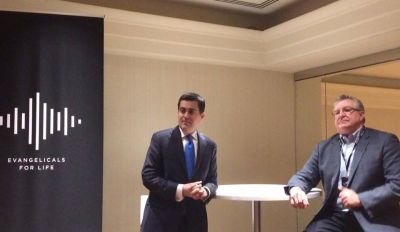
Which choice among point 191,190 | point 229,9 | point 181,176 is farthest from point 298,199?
point 229,9

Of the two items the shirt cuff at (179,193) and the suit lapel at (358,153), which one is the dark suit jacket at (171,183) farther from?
the suit lapel at (358,153)

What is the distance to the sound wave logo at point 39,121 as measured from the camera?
2838 millimetres

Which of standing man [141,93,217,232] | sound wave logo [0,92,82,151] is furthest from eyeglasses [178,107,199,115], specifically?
sound wave logo [0,92,82,151]

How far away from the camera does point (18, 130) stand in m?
2.85

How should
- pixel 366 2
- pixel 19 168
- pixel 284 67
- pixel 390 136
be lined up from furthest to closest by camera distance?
pixel 284 67
pixel 366 2
pixel 19 168
pixel 390 136

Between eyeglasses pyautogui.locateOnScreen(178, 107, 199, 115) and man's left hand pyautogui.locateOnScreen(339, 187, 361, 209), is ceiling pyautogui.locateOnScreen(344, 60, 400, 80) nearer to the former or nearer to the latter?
man's left hand pyautogui.locateOnScreen(339, 187, 361, 209)

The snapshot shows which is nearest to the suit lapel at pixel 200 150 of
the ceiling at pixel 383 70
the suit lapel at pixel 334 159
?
the suit lapel at pixel 334 159

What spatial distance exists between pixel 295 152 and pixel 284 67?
0.96m

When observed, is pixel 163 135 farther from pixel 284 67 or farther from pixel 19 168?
pixel 284 67

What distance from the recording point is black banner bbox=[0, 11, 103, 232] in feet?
9.28

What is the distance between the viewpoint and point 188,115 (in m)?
2.87

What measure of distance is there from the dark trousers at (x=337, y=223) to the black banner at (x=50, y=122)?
1432mm

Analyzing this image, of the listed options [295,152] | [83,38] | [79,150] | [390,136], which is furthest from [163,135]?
[295,152]

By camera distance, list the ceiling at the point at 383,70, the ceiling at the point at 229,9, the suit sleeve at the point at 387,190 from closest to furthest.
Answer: the suit sleeve at the point at 387,190
the ceiling at the point at 383,70
the ceiling at the point at 229,9
